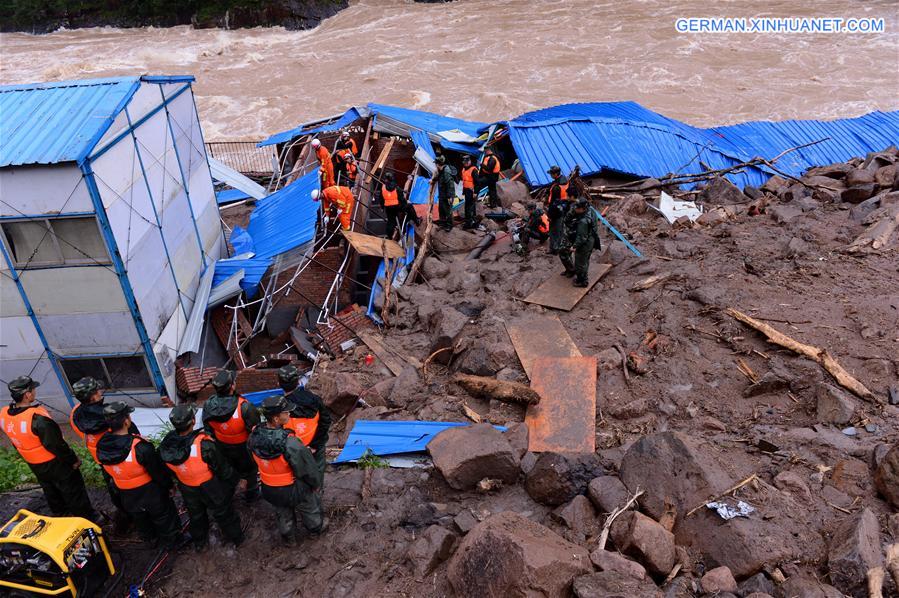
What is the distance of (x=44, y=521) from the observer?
5328 mm

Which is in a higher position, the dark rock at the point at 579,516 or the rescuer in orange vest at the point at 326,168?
the rescuer in orange vest at the point at 326,168

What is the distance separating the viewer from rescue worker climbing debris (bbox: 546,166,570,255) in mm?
10188

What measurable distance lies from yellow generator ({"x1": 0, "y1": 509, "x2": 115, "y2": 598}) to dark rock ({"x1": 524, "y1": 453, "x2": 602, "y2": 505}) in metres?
3.83

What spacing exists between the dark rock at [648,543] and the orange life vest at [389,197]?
27.1 ft

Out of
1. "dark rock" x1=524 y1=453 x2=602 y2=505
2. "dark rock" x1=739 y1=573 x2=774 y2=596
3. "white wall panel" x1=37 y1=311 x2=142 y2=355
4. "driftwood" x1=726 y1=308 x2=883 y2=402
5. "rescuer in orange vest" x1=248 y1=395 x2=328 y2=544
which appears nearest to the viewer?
"dark rock" x1=739 y1=573 x2=774 y2=596

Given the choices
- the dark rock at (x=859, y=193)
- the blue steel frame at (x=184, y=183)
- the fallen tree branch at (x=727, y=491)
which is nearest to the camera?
the fallen tree branch at (x=727, y=491)

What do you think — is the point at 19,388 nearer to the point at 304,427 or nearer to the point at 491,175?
the point at 304,427

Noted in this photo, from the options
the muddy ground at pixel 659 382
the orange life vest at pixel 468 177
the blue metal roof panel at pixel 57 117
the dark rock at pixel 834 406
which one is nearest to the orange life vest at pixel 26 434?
the muddy ground at pixel 659 382

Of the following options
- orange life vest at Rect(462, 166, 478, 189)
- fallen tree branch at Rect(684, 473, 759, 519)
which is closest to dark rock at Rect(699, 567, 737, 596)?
fallen tree branch at Rect(684, 473, 759, 519)

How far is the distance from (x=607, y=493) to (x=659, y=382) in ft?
7.16

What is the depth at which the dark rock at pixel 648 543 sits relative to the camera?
4.76 m

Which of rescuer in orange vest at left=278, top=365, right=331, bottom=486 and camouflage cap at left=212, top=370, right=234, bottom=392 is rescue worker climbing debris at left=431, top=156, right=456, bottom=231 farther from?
camouflage cap at left=212, top=370, right=234, bottom=392

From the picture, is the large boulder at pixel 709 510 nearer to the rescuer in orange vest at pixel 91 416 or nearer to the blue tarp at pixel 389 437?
the blue tarp at pixel 389 437

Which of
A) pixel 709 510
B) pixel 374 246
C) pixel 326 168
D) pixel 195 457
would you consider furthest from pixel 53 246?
pixel 709 510
